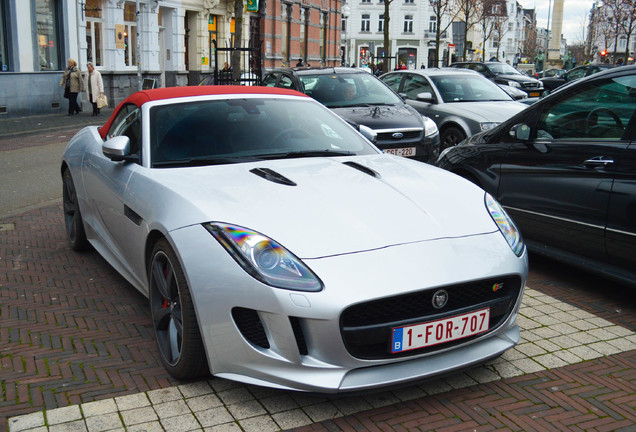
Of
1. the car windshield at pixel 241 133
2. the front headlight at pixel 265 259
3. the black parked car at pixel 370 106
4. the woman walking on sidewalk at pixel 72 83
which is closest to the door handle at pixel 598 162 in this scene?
the car windshield at pixel 241 133

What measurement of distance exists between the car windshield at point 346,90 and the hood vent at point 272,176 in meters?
6.40

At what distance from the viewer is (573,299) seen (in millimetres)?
5012

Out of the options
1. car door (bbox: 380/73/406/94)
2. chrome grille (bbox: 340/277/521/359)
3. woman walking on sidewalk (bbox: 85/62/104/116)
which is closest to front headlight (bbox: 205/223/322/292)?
chrome grille (bbox: 340/277/521/359)

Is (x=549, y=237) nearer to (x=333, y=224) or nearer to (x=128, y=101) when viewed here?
(x=333, y=224)

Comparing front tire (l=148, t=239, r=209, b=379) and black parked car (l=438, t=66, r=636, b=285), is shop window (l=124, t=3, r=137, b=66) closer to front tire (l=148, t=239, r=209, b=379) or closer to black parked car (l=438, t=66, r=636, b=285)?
black parked car (l=438, t=66, r=636, b=285)

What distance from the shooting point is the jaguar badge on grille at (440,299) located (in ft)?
10.4

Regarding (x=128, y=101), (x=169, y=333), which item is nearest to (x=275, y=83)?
(x=128, y=101)

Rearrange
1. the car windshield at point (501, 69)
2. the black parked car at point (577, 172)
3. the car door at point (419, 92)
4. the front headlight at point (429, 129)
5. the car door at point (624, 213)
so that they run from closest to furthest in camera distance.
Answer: the car door at point (624, 213), the black parked car at point (577, 172), the front headlight at point (429, 129), the car door at point (419, 92), the car windshield at point (501, 69)

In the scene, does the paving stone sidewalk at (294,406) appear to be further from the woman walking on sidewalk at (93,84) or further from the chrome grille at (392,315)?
the woman walking on sidewalk at (93,84)

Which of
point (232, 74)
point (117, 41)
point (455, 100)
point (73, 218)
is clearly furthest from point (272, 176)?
point (117, 41)

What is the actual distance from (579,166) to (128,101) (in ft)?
11.1

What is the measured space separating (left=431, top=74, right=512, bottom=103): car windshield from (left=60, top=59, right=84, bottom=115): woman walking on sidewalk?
13384 mm

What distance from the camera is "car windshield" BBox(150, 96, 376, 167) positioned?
14.5 feet

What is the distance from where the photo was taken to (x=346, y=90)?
10727mm
